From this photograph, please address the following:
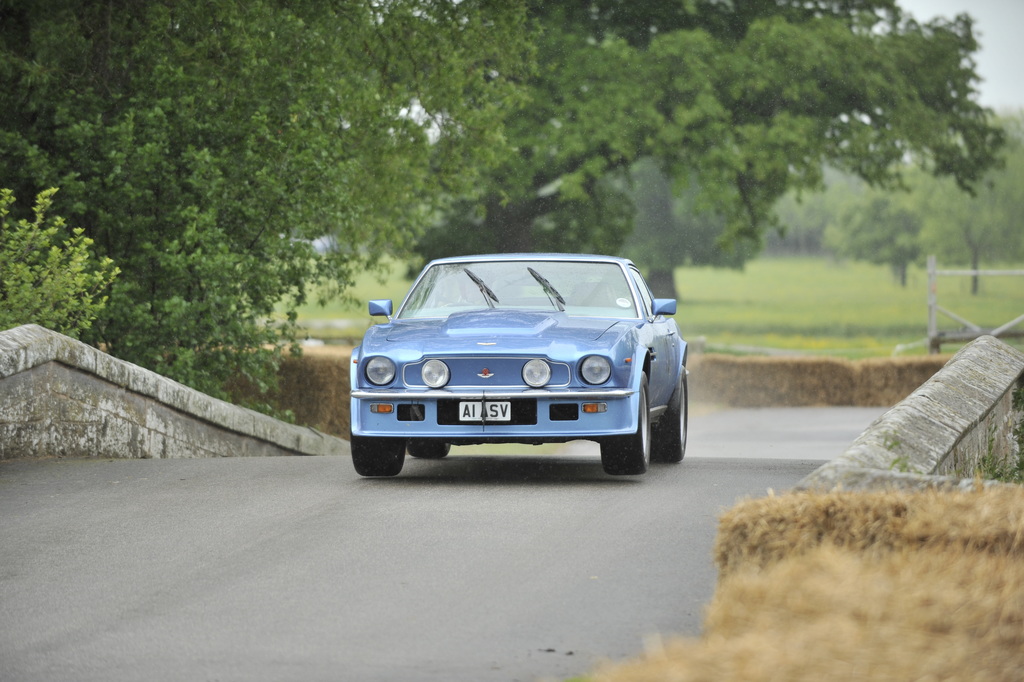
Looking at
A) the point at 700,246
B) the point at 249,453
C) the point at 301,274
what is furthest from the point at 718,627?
the point at 700,246

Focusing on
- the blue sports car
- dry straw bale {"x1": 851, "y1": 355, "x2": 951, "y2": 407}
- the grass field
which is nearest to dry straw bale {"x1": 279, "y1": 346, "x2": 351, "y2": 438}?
the blue sports car

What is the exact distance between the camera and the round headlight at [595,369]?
9000 millimetres

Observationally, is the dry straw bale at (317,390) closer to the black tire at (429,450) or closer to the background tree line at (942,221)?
the black tire at (429,450)

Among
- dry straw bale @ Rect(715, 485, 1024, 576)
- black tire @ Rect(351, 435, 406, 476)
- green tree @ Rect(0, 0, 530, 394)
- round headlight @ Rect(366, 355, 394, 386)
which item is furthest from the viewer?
green tree @ Rect(0, 0, 530, 394)

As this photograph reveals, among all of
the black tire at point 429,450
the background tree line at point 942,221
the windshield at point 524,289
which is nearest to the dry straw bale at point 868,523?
the windshield at point 524,289

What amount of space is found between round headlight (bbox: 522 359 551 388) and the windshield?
1293 millimetres

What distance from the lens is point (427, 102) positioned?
21734 mm

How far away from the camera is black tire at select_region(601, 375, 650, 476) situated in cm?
935

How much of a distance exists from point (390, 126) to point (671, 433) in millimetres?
11180

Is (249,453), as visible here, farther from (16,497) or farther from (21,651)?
(21,651)

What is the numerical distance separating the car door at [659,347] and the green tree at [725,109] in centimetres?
1886

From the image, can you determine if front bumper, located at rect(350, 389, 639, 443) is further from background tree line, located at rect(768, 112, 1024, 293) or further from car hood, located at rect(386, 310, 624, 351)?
background tree line, located at rect(768, 112, 1024, 293)

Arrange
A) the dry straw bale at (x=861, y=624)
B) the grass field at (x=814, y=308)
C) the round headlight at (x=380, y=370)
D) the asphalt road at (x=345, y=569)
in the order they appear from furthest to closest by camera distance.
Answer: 1. the grass field at (x=814, y=308)
2. the round headlight at (x=380, y=370)
3. the asphalt road at (x=345, y=569)
4. the dry straw bale at (x=861, y=624)

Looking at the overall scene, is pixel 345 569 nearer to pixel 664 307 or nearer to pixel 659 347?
pixel 659 347
